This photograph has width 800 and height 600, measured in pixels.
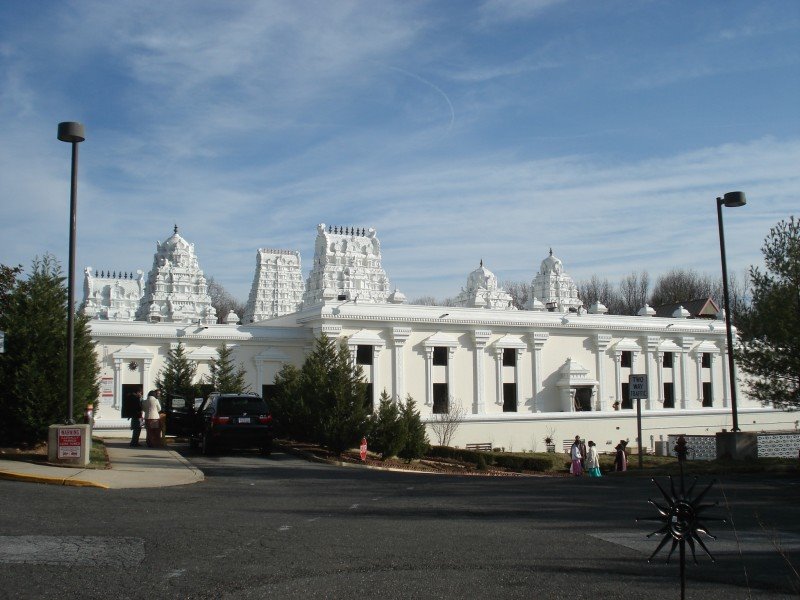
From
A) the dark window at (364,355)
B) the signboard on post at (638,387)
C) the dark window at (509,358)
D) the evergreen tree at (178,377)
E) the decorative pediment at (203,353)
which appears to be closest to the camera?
the signboard on post at (638,387)

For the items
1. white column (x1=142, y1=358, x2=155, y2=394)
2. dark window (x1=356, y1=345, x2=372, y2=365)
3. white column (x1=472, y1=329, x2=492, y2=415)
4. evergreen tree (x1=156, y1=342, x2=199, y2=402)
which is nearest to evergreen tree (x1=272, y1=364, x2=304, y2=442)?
evergreen tree (x1=156, y1=342, x2=199, y2=402)

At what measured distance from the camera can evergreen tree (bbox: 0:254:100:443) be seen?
18.0 metres

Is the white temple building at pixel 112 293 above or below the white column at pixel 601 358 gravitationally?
above

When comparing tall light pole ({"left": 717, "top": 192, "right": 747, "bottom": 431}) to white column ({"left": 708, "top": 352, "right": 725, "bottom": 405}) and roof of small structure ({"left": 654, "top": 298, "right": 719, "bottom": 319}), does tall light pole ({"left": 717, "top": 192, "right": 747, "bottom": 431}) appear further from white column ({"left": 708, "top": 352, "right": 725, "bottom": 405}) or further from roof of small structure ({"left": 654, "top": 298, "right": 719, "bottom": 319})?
roof of small structure ({"left": 654, "top": 298, "right": 719, "bottom": 319})

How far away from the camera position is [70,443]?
1672 cm

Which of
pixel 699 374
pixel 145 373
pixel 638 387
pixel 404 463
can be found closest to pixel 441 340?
pixel 145 373

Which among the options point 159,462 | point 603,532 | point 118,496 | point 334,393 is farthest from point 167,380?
point 603,532

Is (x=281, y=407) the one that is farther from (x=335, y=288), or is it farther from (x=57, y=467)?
(x=335, y=288)

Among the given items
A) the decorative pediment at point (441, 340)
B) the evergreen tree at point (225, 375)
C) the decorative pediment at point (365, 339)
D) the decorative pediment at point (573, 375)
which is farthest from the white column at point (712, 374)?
the evergreen tree at point (225, 375)

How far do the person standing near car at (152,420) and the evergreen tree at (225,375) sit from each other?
8.09 metres

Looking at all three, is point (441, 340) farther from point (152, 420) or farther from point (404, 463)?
point (152, 420)

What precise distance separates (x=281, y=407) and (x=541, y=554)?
21.3m

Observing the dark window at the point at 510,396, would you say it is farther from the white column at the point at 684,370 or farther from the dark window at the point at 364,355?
the white column at the point at 684,370

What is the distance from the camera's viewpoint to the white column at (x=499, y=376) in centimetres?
4322
